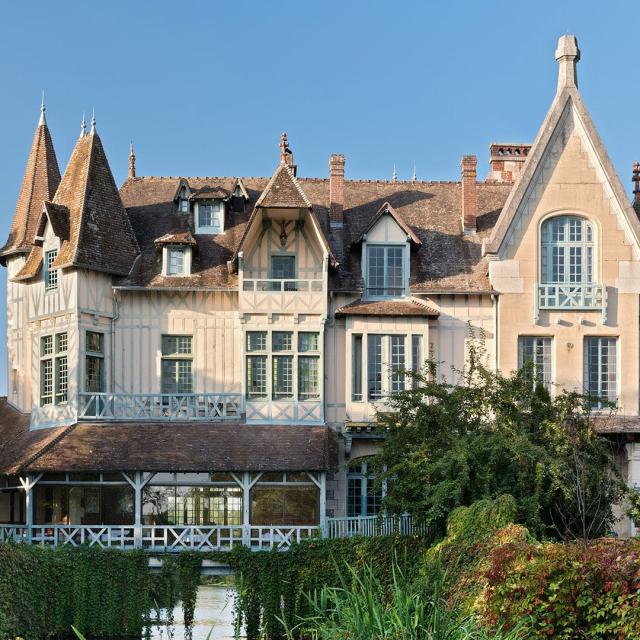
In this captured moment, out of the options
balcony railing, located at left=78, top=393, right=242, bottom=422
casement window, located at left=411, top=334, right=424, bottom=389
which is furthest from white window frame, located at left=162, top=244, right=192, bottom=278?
casement window, located at left=411, top=334, right=424, bottom=389

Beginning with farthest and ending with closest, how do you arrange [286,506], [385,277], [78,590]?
[385,277], [286,506], [78,590]

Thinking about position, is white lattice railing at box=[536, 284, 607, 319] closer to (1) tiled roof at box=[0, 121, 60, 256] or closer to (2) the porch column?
(2) the porch column

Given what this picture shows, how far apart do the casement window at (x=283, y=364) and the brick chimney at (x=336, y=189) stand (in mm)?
3816

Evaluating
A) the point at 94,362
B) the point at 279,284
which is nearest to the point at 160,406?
the point at 94,362

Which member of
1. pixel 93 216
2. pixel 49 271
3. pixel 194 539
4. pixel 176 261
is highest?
pixel 93 216

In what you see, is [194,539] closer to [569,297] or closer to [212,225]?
[212,225]

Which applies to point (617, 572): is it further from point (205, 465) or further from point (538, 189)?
point (538, 189)

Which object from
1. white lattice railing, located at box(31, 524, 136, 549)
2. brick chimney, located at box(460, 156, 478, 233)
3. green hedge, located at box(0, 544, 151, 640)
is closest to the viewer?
green hedge, located at box(0, 544, 151, 640)

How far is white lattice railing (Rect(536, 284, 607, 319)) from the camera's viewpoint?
36844 millimetres

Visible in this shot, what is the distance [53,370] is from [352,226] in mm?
9129

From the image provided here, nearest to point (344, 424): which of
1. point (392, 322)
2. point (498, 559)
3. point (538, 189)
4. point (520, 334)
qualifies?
point (392, 322)

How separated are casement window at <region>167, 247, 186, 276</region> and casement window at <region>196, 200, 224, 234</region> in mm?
1502

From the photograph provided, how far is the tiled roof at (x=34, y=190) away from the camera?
3919 centimetres

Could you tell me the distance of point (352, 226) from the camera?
39.0m
